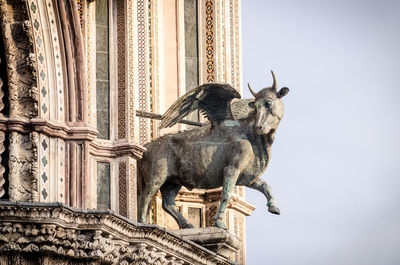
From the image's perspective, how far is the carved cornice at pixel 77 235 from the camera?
22.2 meters

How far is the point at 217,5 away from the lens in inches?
1137

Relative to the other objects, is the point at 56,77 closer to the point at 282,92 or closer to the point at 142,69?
the point at 142,69

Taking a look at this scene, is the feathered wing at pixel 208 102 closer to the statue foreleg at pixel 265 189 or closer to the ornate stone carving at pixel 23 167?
the statue foreleg at pixel 265 189

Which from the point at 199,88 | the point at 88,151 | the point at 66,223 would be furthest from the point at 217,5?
the point at 66,223

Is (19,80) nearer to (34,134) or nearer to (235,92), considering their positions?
(34,134)

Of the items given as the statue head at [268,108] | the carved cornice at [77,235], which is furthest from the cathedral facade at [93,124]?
the statue head at [268,108]

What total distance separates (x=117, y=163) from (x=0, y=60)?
2.56 metres

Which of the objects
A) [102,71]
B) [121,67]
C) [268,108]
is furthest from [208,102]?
[102,71]

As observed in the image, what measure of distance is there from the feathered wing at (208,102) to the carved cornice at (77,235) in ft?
9.30

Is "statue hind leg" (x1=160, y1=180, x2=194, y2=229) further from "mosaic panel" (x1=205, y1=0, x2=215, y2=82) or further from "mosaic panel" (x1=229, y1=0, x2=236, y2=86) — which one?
"mosaic panel" (x1=229, y1=0, x2=236, y2=86)

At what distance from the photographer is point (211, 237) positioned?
25328mm

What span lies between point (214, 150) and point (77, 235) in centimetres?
384

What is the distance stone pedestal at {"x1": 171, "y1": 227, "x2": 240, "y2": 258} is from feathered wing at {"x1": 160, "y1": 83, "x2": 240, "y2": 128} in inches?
69.7

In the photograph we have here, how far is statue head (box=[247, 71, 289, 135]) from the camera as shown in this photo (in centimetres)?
2534
